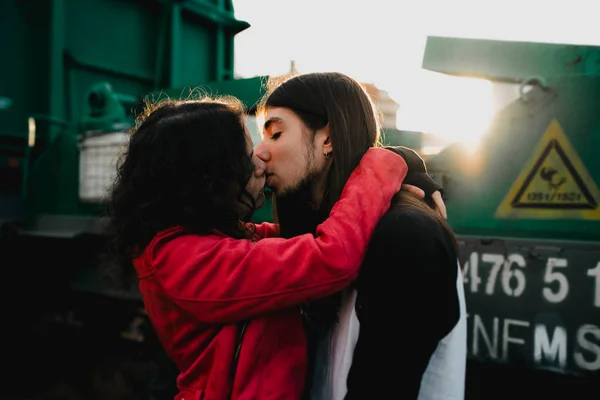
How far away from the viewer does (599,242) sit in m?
1.70

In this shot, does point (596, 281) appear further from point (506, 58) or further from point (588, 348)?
point (506, 58)

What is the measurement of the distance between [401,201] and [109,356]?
343cm

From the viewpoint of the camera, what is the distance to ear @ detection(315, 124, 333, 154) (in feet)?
4.51

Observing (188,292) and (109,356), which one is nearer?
(188,292)

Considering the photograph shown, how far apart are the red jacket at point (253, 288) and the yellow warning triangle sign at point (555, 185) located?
2.75ft

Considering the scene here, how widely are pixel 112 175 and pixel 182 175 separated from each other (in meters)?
1.36

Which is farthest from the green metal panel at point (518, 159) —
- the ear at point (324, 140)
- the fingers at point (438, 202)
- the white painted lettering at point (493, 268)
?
the ear at point (324, 140)

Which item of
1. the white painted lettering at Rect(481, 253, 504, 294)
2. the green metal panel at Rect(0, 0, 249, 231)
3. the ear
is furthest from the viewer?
the green metal panel at Rect(0, 0, 249, 231)

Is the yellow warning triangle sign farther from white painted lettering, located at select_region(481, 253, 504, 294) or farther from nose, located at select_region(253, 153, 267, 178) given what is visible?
nose, located at select_region(253, 153, 267, 178)

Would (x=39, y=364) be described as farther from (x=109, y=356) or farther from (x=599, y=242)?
(x=599, y=242)

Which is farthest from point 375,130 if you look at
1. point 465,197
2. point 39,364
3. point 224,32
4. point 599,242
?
point 224,32

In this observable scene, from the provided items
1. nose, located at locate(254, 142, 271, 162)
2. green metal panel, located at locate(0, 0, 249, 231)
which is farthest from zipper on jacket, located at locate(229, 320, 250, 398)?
green metal panel, located at locate(0, 0, 249, 231)

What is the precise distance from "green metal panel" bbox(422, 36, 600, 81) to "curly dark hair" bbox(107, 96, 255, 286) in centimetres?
131

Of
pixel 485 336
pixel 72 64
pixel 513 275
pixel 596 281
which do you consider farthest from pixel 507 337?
pixel 72 64
